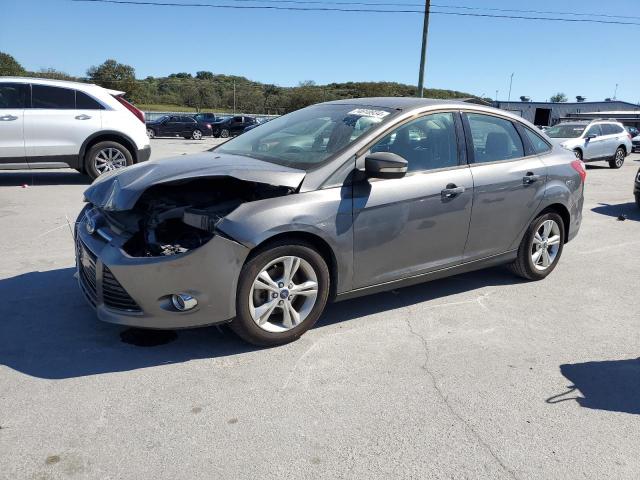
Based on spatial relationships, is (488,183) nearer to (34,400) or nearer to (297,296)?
(297,296)

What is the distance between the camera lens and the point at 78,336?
12.1 feet

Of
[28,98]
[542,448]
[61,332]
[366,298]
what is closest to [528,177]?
[366,298]

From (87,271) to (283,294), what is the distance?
1.34 m

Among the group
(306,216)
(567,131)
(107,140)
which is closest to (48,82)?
(107,140)

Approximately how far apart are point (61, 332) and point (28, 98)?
6882 mm

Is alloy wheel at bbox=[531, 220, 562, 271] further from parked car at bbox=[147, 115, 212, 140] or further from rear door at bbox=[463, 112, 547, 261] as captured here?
parked car at bbox=[147, 115, 212, 140]

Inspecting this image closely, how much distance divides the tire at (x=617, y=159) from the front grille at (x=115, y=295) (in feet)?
62.7

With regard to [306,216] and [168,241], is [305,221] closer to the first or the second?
[306,216]

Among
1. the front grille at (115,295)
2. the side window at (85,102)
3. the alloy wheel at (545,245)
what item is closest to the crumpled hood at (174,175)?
the front grille at (115,295)

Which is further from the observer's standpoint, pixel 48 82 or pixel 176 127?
pixel 176 127

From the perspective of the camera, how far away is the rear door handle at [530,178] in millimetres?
4773

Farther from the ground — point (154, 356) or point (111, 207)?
point (111, 207)

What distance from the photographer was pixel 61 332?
372cm

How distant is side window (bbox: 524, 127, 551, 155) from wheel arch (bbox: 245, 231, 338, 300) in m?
2.54
